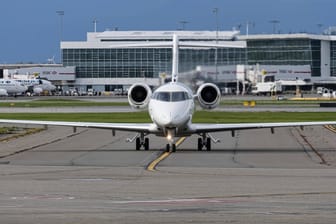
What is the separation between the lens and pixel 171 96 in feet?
127

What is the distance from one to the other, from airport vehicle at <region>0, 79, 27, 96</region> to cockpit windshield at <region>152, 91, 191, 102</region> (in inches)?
5010

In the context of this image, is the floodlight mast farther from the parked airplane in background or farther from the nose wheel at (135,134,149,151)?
the parked airplane in background

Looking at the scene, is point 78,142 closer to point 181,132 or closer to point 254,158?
point 181,132

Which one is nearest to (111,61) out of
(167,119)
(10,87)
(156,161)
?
(10,87)

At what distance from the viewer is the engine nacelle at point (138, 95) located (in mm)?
40406

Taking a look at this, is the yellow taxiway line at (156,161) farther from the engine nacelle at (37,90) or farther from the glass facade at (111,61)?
the engine nacelle at (37,90)

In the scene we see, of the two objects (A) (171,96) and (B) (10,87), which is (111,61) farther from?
(A) (171,96)

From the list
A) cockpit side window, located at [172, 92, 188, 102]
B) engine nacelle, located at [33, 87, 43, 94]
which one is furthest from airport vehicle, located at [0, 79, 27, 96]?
cockpit side window, located at [172, 92, 188, 102]

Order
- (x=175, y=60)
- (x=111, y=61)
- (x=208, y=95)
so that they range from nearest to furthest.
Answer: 1. (x=208, y=95)
2. (x=175, y=60)
3. (x=111, y=61)

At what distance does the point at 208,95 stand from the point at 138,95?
291 centimetres

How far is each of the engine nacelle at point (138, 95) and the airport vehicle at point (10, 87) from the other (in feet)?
411

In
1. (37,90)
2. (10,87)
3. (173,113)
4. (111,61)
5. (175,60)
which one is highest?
(175,60)

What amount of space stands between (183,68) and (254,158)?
30.3 feet

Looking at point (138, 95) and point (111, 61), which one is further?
point (111, 61)
